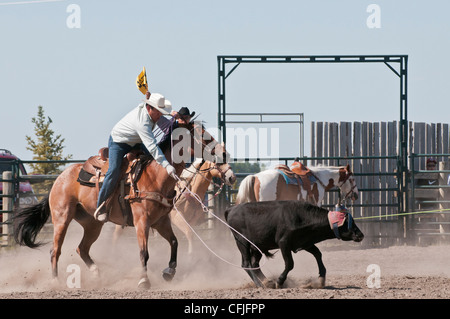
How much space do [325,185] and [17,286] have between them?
20.2 ft

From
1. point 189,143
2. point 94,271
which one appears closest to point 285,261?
point 189,143

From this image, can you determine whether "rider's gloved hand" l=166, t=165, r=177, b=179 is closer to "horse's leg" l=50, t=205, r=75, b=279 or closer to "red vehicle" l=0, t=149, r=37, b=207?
"horse's leg" l=50, t=205, r=75, b=279


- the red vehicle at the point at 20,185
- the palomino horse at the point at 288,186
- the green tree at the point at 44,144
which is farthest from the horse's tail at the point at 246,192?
the green tree at the point at 44,144

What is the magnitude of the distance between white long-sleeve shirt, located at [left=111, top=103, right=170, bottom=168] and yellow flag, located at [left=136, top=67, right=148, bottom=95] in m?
0.18

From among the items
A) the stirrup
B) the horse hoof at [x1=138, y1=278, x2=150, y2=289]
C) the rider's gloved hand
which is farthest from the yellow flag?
the horse hoof at [x1=138, y1=278, x2=150, y2=289]

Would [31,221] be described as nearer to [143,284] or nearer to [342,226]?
[143,284]

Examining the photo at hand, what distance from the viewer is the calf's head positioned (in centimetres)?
807

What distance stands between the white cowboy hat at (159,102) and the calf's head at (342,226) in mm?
2050

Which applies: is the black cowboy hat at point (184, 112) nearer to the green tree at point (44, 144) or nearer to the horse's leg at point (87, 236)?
the horse's leg at point (87, 236)

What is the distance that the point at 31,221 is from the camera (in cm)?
970

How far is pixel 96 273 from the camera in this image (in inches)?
361

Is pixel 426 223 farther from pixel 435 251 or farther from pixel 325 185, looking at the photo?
pixel 325 185
